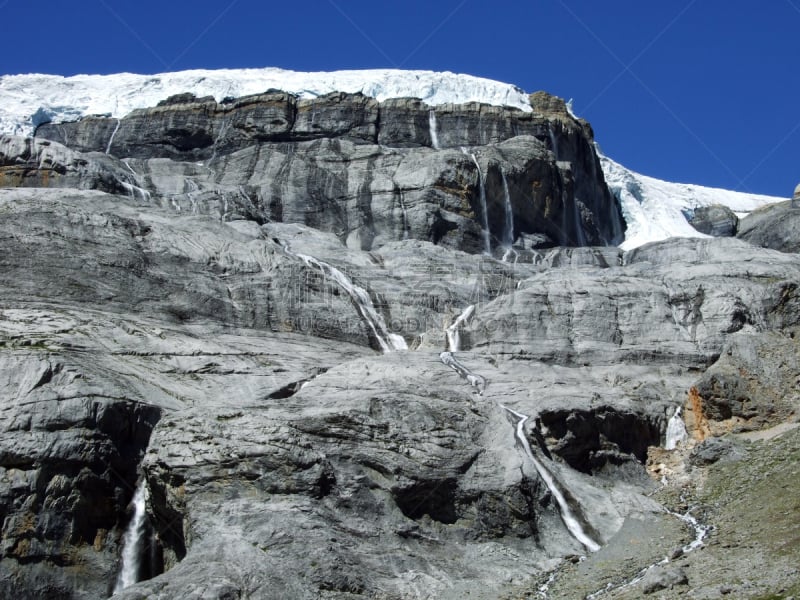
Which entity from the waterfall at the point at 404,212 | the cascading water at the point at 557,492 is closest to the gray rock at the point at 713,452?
the cascading water at the point at 557,492

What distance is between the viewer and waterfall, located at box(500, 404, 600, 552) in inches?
1219

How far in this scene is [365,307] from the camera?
1882 inches

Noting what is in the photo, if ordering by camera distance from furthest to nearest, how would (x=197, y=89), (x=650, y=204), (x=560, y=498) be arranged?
(x=650, y=204) < (x=197, y=89) < (x=560, y=498)

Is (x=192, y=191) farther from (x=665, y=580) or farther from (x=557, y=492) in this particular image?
(x=665, y=580)

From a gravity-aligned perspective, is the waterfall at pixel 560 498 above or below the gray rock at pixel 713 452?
below

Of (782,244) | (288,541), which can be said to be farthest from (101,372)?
(782,244)

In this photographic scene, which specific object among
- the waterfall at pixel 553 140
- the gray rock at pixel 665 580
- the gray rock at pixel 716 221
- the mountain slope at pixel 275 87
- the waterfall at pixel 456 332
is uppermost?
the mountain slope at pixel 275 87

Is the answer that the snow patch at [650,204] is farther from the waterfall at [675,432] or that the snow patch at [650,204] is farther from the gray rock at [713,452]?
the gray rock at [713,452]

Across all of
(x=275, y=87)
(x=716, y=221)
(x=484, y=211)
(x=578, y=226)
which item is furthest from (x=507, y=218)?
(x=275, y=87)

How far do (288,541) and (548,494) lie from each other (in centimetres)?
957

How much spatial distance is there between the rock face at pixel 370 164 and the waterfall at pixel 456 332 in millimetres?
19067

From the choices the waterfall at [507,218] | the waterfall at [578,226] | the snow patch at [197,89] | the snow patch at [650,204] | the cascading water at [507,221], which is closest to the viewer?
the cascading water at [507,221]

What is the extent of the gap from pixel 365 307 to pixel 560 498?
17.8 m

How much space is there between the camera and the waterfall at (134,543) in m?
29.5
